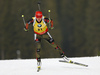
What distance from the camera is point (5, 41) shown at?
38.5 metres

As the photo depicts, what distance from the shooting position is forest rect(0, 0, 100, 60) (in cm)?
3723

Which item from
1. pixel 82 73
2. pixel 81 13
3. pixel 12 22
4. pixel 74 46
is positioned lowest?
pixel 82 73

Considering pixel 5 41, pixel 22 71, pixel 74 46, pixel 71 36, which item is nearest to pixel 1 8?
pixel 5 41

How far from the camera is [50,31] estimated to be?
35.8 metres

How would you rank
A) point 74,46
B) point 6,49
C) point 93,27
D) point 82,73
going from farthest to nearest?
point 74,46 → point 93,27 → point 6,49 → point 82,73

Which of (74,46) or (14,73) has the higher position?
(74,46)

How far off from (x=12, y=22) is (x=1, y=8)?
3543 mm

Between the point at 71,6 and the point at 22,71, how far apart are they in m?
45.9

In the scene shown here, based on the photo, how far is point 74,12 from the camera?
53.6m

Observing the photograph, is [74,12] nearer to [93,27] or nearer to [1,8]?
[93,27]

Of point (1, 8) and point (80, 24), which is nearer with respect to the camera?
point (1, 8)

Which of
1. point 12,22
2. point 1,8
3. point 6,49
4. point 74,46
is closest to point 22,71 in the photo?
point 6,49

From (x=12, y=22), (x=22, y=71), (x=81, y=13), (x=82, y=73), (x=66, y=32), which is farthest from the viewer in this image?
(x=66, y=32)

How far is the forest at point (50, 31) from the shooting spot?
37231mm
